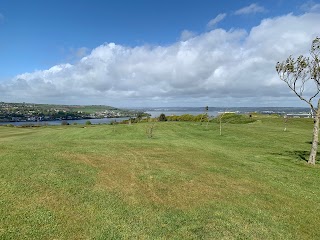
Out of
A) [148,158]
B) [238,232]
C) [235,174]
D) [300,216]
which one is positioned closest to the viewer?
[238,232]

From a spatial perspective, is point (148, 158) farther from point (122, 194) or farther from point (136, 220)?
point (136, 220)

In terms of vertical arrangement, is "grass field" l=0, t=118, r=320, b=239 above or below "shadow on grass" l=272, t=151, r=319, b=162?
above

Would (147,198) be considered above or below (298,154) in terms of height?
above

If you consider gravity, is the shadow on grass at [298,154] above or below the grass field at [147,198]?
below

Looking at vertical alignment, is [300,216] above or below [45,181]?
below

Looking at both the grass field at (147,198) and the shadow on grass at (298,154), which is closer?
the grass field at (147,198)

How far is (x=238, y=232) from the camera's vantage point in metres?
11.9

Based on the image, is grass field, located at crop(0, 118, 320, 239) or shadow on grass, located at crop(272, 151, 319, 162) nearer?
grass field, located at crop(0, 118, 320, 239)

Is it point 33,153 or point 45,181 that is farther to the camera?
point 33,153

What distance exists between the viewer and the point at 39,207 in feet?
41.9

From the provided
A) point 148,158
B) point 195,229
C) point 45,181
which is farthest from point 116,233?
point 148,158

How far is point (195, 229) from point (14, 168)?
1186 cm

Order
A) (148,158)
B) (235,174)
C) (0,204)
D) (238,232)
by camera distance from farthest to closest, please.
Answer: (148,158) < (235,174) < (0,204) < (238,232)

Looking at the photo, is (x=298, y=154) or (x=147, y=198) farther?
(x=298, y=154)
